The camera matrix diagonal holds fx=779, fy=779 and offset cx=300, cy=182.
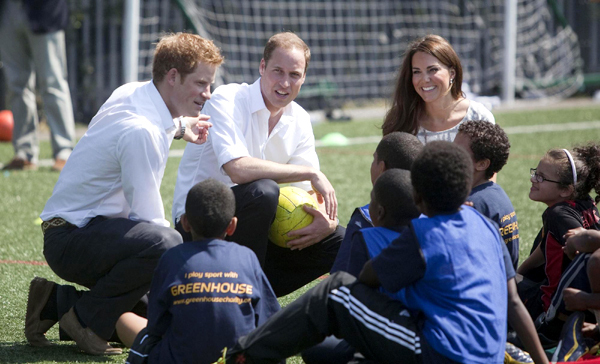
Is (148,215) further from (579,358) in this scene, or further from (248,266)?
(579,358)

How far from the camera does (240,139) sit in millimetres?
4141

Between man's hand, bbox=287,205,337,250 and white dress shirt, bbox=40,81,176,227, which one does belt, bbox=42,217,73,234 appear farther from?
man's hand, bbox=287,205,337,250

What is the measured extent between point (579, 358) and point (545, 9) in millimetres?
14392

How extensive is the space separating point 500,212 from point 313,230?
0.93 metres

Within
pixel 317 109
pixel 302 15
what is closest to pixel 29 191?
pixel 317 109

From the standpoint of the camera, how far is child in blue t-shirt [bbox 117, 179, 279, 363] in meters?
2.96

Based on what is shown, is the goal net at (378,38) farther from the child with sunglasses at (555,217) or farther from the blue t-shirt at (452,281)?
the blue t-shirt at (452,281)

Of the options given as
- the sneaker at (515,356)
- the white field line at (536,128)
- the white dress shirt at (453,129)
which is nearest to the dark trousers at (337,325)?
the sneaker at (515,356)

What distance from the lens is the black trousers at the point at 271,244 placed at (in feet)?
12.5

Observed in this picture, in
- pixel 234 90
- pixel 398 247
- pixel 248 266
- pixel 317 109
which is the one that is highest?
pixel 234 90

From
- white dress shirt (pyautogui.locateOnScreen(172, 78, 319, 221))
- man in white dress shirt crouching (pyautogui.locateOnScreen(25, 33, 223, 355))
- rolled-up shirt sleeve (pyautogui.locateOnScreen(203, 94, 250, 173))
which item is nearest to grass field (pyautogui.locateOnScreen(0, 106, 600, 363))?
man in white dress shirt crouching (pyautogui.locateOnScreen(25, 33, 223, 355))

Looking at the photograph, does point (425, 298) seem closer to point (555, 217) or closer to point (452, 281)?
point (452, 281)

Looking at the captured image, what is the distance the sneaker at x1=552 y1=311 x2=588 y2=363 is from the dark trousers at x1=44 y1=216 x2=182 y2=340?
173cm

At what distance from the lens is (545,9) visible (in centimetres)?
1631
